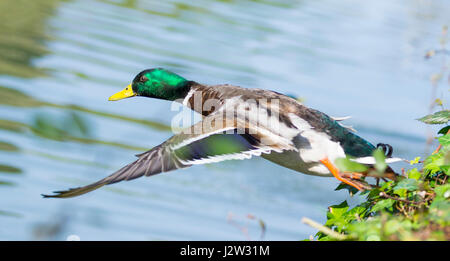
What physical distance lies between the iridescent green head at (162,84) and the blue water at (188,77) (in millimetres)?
302

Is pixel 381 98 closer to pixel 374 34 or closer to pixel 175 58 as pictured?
pixel 175 58

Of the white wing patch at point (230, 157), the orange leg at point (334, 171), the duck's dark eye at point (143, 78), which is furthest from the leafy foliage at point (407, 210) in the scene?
the duck's dark eye at point (143, 78)

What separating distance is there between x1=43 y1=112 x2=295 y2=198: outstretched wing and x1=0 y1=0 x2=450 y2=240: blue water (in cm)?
26

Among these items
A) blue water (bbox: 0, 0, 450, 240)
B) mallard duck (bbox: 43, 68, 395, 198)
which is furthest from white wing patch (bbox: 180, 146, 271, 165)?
blue water (bbox: 0, 0, 450, 240)

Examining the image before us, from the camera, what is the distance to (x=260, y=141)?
3.17m

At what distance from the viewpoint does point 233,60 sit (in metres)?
9.64

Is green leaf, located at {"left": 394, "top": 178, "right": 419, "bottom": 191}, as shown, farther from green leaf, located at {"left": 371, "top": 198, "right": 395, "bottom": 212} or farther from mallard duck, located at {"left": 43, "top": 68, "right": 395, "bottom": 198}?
mallard duck, located at {"left": 43, "top": 68, "right": 395, "bottom": 198}

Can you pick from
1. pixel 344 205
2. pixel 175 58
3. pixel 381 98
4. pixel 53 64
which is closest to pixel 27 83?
pixel 53 64

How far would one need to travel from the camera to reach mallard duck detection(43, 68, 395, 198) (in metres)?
3.10

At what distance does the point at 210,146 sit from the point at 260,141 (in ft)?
0.78

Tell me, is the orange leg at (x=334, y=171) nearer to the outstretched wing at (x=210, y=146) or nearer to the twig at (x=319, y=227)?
the outstretched wing at (x=210, y=146)

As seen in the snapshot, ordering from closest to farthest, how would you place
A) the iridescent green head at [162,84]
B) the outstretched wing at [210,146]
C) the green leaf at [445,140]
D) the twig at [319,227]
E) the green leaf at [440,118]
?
the twig at [319,227]
the green leaf at [445,140]
the green leaf at [440,118]
the outstretched wing at [210,146]
the iridescent green head at [162,84]

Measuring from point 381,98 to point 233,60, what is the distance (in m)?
2.15

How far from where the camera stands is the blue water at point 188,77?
529 centimetres
